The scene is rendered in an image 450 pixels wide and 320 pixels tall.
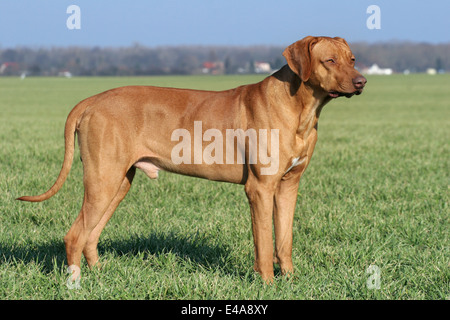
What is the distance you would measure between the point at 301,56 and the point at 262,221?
1.43 meters

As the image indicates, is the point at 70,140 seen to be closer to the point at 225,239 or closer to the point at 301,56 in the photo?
the point at 225,239

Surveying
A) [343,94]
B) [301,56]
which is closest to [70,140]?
[301,56]

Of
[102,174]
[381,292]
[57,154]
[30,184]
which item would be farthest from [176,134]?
[57,154]

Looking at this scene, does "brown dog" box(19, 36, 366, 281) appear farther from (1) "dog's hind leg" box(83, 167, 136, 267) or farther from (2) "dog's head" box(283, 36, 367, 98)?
(1) "dog's hind leg" box(83, 167, 136, 267)

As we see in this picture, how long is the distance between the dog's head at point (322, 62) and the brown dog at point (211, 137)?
12 millimetres

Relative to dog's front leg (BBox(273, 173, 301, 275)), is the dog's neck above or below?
above

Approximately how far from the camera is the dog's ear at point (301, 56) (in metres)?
4.42

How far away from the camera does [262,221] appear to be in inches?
183

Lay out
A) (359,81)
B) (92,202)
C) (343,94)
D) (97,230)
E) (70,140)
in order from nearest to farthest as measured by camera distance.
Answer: (359,81), (343,94), (92,202), (70,140), (97,230)

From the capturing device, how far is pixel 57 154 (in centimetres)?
1224

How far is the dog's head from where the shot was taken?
14.4 feet

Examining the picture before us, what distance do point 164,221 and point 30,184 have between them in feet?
9.96

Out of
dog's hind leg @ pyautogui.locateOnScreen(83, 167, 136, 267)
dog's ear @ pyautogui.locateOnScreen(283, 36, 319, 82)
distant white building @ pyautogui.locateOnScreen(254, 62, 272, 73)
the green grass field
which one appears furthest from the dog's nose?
distant white building @ pyautogui.locateOnScreen(254, 62, 272, 73)
